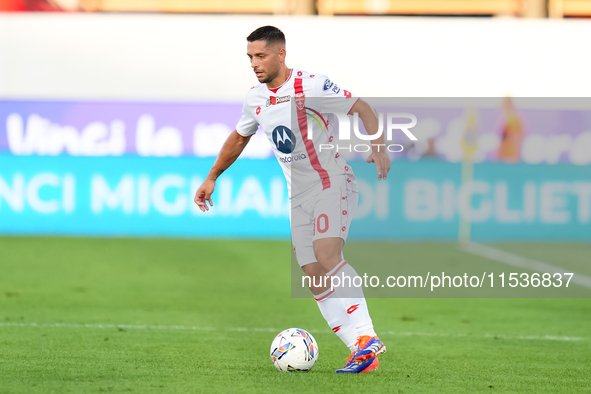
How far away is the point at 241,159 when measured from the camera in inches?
499

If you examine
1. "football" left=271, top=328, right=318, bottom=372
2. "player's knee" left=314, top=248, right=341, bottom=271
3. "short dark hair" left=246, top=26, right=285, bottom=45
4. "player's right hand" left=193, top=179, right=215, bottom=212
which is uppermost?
"short dark hair" left=246, top=26, right=285, bottom=45

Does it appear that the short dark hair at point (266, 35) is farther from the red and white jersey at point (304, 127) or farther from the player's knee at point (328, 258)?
the player's knee at point (328, 258)

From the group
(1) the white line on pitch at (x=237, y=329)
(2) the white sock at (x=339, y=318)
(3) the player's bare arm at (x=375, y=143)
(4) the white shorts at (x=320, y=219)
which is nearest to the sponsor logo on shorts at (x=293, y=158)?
(4) the white shorts at (x=320, y=219)

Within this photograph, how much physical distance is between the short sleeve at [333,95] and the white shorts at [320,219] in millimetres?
445

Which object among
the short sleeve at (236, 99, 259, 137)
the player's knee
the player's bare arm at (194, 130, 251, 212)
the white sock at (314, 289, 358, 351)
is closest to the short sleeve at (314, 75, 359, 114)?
the short sleeve at (236, 99, 259, 137)

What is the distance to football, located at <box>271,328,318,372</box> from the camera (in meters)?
4.50

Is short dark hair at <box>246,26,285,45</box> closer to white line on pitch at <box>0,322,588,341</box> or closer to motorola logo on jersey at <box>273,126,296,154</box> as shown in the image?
motorola logo on jersey at <box>273,126,296,154</box>

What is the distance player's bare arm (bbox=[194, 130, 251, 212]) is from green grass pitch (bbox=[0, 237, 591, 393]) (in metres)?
0.95

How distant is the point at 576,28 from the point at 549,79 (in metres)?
1.17

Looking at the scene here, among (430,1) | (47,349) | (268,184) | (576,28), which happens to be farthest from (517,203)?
(47,349)

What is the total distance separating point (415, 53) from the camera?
16.3 metres

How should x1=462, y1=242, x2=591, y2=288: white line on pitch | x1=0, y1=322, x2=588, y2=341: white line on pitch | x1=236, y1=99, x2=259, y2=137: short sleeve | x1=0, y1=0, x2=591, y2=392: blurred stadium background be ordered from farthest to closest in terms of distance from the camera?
1. x1=462, y1=242, x2=591, y2=288: white line on pitch
2. x1=0, y1=0, x2=591, y2=392: blurred stadium background
3. x1=0, y1=322, x2=588, y2=341: white line on pitch
4. x1=236, y1=99, x2=259, y2=137: short sleeve

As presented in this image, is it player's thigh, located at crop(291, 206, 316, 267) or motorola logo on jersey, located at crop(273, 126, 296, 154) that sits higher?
motorola logo on jersey, located at crop(273, 126, 296, 154)

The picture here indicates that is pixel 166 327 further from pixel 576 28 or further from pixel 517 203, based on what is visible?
pixel 576 28
